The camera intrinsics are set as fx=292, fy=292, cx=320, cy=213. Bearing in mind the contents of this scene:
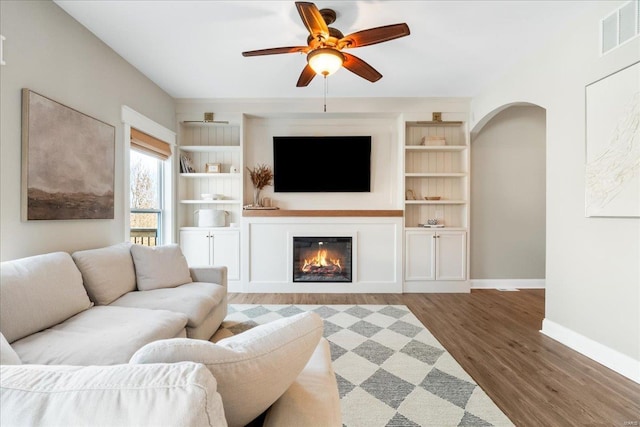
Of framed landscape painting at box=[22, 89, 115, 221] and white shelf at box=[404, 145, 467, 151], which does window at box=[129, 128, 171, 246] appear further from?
white shelf at box=[404, 145, 467, 151]

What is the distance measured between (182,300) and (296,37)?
2.38 m

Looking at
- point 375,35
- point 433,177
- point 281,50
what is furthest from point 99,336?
point 433,177

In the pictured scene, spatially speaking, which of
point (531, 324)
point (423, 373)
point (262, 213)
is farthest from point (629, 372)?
point (262, 213)

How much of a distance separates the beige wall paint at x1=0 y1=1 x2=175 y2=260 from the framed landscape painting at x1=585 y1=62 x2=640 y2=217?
4043mm

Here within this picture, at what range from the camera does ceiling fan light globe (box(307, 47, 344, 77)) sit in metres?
2.11

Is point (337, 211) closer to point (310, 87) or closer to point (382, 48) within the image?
point (310, 87)

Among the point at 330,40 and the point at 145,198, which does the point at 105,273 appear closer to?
the point at 145,198

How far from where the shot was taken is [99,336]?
1.50 m

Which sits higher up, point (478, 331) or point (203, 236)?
point (203, 236)

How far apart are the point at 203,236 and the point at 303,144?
1.90 meters

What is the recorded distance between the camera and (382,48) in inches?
107

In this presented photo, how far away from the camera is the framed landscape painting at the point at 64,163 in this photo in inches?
77.5

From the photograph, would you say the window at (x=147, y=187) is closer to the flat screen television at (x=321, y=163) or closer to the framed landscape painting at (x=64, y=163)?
the framed landscape painting at (x=64, y=163)

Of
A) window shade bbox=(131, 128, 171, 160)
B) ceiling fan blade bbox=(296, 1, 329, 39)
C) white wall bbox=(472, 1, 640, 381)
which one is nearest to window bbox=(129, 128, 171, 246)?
window shade bbox=(131, 128, 171, 160)
